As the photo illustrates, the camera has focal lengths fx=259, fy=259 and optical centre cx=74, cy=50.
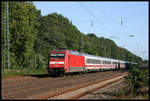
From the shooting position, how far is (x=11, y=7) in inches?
1742

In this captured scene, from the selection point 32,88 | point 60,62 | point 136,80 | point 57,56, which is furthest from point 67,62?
point 136,80

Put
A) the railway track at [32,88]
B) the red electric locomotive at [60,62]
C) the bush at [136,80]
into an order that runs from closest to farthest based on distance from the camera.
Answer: the railway track at [32,88] → the bush at [136,80] → the red electric locomotive at [60,62]

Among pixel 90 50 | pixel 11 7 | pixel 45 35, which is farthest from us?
pixel 90 50

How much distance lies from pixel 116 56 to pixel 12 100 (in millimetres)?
96877

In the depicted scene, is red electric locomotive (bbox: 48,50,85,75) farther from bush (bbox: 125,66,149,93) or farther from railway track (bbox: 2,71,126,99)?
bush (bbox: 125,66,149,93)

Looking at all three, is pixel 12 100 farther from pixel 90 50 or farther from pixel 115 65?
pixel 90 50

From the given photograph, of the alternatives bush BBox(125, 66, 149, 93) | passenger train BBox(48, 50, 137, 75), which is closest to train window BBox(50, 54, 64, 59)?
passenger train BBox(48, 50, 137, 75)

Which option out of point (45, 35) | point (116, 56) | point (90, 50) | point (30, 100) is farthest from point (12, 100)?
point (116, 56)

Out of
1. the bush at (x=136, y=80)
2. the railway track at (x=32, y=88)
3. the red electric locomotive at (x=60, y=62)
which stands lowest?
the railway track at (x=32, y=88)

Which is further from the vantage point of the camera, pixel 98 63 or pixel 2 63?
pixel 98 63

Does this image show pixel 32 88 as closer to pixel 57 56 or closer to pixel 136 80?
pixel 136 80

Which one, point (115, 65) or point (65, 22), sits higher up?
point (65, 22)

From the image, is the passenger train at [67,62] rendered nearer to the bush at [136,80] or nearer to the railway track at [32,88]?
the railway track at [32,88]

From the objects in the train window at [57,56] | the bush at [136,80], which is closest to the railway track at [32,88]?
the bush at [136,80]
